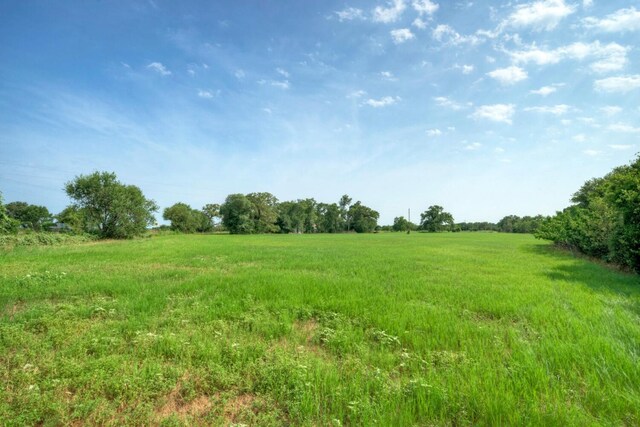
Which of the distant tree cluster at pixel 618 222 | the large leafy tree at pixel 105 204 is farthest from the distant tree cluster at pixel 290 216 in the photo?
the distant tree cluster at pixel 618 222

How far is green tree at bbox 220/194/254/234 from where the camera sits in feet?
253

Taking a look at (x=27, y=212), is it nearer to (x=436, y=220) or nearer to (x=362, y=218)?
(x=362, y=218)

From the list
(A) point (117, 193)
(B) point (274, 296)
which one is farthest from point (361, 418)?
(A) point (117, 193)

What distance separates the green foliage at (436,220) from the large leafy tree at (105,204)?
111 m

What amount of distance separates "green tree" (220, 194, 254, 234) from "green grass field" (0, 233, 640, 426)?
70665 mm

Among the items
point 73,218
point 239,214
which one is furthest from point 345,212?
point 73,218

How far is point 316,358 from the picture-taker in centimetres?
417

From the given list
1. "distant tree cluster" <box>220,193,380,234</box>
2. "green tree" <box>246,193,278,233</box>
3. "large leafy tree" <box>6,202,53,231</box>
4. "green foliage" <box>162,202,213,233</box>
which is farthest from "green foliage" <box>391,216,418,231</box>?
"large leafy tree" <box>6,202,53,231</box>

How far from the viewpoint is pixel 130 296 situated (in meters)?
7.41

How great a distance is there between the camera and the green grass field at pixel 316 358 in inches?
119

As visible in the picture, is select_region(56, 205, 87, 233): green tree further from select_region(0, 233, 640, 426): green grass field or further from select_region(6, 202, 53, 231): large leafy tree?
select_region(6, 202, 53, 231): large leafy tree

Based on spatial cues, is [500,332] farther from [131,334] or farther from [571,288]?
[131,334]

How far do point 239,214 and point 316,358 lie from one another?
77.0 m

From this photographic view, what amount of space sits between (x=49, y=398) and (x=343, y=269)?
1058cm
